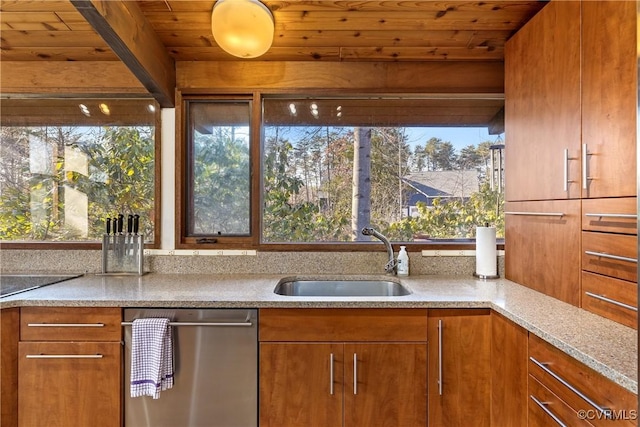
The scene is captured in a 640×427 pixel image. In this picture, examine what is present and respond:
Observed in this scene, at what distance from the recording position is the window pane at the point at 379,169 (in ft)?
6.97

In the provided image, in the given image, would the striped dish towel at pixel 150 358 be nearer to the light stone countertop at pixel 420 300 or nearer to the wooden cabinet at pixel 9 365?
the light stone countertop at pixel 420 300

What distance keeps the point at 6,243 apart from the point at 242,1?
81.2 inches

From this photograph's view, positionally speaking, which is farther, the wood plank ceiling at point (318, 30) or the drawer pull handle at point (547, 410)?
the wood plank ceiling at point (318, 30)

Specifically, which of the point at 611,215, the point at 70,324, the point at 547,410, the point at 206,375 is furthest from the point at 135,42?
the point at 547,410

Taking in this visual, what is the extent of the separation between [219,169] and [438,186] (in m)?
1.42

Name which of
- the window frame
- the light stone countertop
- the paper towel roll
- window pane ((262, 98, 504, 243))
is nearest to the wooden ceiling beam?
the window frame

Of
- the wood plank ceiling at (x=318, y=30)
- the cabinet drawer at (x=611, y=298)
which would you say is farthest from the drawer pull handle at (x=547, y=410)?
the wood plank ceiling at (x=318, y=30)

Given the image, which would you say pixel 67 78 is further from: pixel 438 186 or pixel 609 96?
pixel 609 96

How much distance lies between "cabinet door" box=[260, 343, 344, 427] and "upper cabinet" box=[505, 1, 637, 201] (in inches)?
48.2

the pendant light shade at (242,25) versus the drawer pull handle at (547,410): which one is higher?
the pendant light shade at (242,25)

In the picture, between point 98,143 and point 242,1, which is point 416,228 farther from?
point 98,143

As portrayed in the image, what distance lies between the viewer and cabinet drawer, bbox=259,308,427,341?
4.86 feet

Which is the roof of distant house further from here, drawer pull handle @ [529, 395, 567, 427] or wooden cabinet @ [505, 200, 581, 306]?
drawer pull handle @ [529, 395, 567, 427]

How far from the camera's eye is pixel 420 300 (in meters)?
1.47
